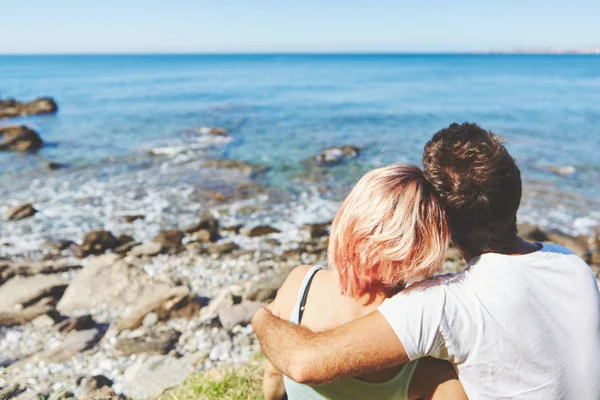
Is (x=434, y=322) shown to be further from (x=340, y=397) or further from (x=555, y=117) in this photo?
(x=555, y=117)

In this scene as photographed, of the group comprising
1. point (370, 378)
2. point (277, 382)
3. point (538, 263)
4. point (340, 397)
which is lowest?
point (277, 382)

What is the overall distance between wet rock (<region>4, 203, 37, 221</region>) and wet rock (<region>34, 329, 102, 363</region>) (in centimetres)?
715

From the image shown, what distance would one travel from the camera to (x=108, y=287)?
327 inches

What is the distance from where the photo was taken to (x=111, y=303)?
7992mm

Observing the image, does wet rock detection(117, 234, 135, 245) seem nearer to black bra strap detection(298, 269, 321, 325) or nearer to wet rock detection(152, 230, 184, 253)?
wet rock detection(152, 230, 184, 253)

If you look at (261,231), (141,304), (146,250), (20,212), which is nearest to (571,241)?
(261,231)

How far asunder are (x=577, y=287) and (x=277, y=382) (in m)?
2.17

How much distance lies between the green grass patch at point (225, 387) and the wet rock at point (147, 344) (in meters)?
1.90

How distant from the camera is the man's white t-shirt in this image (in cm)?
213

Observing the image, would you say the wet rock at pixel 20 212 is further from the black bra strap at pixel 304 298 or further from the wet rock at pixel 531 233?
the wet rock at pixel 531 233

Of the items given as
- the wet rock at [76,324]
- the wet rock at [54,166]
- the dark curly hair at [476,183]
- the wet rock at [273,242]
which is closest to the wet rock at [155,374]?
the wet rock at [76,324]

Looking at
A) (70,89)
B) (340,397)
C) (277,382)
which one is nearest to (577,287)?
(340,397)

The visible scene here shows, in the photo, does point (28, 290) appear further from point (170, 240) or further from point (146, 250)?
point (170, 240)

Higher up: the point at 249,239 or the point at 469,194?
the point at 469,194
